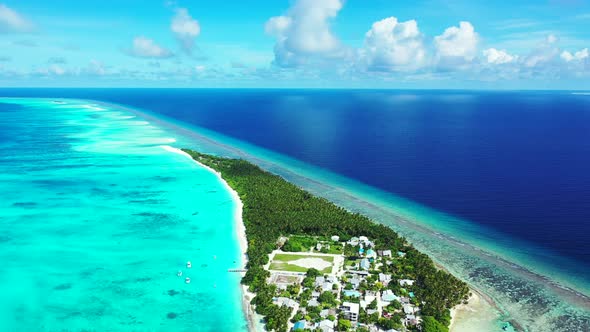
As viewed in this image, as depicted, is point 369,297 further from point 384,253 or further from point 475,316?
point 475,316

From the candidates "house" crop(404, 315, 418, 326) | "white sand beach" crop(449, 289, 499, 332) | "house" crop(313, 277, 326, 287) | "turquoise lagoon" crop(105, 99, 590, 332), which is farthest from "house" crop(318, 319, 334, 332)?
"turquoise lagoon" crop(105, 99, 590, 332)

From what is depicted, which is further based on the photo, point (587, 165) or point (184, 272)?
point (587, 165)

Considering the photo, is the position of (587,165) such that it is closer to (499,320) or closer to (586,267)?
(586,267)

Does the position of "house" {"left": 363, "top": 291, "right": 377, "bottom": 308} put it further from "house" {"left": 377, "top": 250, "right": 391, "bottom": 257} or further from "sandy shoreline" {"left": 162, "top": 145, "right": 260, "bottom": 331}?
"sandy shoreline" {"left": 162, "top": 145, "right": 260, "bottom": 331}

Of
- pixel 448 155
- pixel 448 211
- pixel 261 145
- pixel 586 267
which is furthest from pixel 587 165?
pixel 261 145

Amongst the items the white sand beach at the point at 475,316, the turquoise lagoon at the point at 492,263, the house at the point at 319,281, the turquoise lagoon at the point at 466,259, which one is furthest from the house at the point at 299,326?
the turquoise lagoon at the point at 492,263

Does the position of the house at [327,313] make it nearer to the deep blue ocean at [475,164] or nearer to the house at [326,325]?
the house at [326,325]

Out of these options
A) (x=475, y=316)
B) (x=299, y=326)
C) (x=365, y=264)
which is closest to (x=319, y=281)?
(x=365, y=264)
